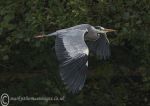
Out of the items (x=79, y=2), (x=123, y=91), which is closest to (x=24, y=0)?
(x=79, y=2)

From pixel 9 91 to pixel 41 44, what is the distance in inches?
23.9

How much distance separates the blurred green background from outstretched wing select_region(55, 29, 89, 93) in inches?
37.5

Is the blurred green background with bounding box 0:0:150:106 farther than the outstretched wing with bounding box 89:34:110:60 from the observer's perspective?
Yes

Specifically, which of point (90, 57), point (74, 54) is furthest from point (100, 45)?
point (74, 54)

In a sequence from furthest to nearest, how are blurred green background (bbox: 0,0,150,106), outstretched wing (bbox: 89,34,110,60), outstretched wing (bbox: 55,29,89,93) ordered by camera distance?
blurred green background (bbox: 0,0,150,106) < outstretched wing (bbox: 89,34,110,60) < outstretched wing (bbox: 55,29,89,93)

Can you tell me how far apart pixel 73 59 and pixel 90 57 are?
1.53 meters

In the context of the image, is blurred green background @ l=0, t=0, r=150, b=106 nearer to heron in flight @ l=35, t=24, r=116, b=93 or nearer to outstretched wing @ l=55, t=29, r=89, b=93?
heron in flight @ l=35, t=24, r=116, b=93

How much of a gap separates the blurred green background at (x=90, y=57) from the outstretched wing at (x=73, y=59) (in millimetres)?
954

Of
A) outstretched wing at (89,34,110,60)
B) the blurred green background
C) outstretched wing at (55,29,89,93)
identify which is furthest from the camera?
the blurred green background

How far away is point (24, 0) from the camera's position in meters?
4.93

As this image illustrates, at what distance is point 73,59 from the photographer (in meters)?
3.52

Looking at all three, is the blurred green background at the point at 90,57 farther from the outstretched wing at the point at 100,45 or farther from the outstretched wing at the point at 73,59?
the outstretched wing at the point at 73,59

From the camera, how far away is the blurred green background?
189 inches

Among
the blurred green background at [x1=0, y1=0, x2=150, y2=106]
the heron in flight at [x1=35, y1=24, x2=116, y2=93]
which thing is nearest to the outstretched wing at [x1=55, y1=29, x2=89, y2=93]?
the heron in flight at [x1=35, y1=24, x2=116, y2=93]
